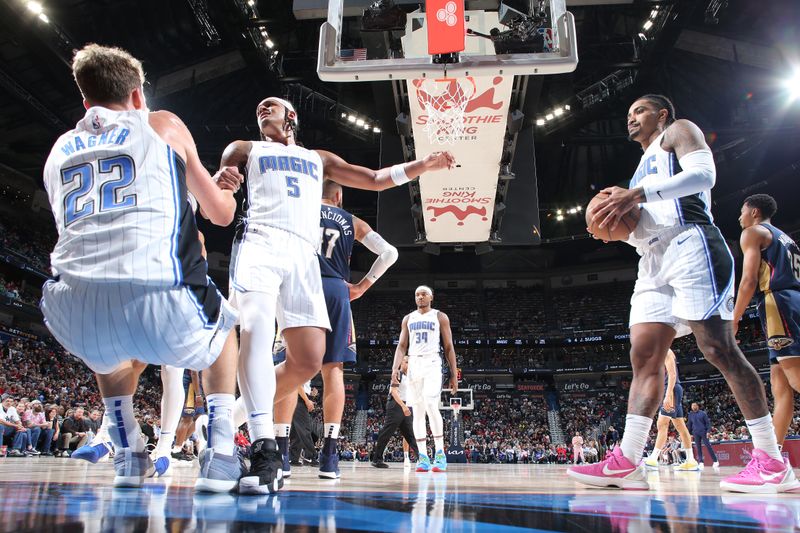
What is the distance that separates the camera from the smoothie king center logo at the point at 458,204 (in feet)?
34.0

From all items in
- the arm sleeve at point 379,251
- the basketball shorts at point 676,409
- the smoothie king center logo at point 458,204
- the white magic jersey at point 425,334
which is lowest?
the basketball shorts at point 676,409

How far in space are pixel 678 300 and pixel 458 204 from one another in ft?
25.7

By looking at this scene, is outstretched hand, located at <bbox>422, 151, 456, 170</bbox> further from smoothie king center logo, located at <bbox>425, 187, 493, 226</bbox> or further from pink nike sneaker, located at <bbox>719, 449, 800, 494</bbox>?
smoothie king center logo, located at <bbox>425, 187, 493, 226</bbox>

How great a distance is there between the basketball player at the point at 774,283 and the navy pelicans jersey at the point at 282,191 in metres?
3.08

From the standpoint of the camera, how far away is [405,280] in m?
35.4

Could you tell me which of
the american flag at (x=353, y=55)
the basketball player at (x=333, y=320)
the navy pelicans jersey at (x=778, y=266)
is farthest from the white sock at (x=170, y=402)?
the navy pelicans jersey at (x=778, y=266)

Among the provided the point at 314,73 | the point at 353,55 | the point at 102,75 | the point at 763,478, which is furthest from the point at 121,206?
the point at 314,73

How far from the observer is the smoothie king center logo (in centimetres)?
1038

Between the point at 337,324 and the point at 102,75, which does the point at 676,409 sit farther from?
the point at 102,75

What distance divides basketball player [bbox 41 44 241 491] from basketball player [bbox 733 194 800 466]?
3670 millimetres

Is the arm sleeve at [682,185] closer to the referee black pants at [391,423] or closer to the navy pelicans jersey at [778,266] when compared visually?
the navy pelicans jersey at [778,266]

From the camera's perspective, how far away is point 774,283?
4.14 metres

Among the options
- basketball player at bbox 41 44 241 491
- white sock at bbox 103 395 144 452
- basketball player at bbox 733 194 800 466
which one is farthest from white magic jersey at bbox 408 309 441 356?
basketball player at bbox 41 44 241 491

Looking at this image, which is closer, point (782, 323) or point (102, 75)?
point (102, 75)
